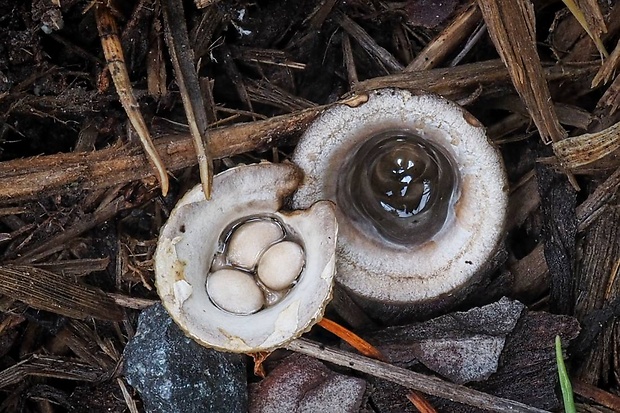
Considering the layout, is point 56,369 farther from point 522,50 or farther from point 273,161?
point 522,50

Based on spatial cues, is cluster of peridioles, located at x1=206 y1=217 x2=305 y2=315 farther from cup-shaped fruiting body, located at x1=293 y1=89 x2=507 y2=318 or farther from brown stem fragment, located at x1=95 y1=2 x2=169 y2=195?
brown stem fragment, located at x1=95 y1=2 x2=169 y2=195

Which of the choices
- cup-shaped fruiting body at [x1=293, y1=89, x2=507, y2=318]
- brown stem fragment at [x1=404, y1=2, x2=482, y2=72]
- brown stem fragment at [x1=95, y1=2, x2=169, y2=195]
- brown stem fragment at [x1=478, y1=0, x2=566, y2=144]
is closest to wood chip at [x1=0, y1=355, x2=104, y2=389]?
brown stem fragment at [x1=95, y1=2, x2=169, y2=195]

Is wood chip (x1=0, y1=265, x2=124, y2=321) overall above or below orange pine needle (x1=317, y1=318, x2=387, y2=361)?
below

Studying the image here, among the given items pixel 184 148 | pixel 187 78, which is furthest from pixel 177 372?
pixel 187 78

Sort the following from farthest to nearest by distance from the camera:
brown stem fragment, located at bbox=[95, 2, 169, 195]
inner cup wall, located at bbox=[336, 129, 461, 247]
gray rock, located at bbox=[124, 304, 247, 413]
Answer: inner cup wall, located at bbox=[336, 129, 461, 247]
gray rock, located at bbox=[124, 304, 247, 413]
brown stem fragment, located at bbox=[95, 2, 169, 195]

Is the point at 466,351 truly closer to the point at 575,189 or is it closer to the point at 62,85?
the point at 575,189

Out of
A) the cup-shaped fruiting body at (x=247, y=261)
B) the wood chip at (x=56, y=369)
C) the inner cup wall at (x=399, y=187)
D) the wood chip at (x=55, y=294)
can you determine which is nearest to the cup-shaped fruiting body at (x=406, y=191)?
the inner cup wall at (x=399, y=187)
